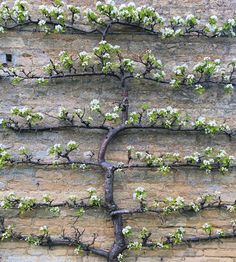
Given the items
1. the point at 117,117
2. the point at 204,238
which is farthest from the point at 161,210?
the point at 117,117

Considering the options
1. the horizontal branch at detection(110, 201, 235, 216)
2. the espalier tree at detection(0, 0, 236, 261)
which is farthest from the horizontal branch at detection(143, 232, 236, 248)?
the horizontal branch at detection(110, 201, 235, 216)

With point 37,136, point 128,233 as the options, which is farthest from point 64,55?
point 128,233

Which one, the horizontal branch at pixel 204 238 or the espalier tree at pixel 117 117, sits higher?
the espalier tree at pixel 117 117

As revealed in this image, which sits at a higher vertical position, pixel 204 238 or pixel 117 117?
pixel 117 117

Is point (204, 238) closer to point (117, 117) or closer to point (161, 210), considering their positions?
point (161, 210)

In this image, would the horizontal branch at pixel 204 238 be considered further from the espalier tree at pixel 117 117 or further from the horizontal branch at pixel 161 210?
the horizontal branch at pixel 161 210

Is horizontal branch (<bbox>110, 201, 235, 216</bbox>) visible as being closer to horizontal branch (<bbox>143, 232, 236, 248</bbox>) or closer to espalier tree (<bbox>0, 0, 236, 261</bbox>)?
espalier tree (<bbox>0, 0, 236, 261</bbox>)

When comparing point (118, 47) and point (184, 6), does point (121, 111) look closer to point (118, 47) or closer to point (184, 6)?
point (118, 47)

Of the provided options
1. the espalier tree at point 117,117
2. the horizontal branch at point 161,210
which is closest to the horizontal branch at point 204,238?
the espalier tree at point 117,117
